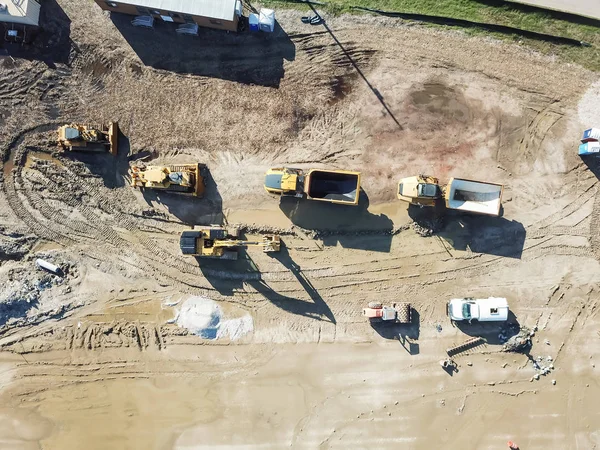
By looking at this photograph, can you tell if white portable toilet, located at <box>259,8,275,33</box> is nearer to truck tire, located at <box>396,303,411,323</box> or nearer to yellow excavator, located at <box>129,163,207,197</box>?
yellow excavator, located at <box>129,163,207,197</box>

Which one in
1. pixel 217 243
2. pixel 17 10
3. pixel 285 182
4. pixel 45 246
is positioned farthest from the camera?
pixel 45 246

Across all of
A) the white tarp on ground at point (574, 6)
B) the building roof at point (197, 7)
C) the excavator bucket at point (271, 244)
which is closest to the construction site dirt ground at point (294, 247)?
the excavator bucket at point (271, 244)

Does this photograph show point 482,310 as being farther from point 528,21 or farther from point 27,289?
point 27,289

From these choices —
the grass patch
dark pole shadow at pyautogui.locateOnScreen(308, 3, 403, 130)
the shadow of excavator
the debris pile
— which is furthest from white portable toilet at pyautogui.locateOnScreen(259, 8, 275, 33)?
the debris pile

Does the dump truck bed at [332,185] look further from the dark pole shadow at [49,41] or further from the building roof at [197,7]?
the dark pole shadow at [49,41]

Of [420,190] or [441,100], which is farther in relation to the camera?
[441,100]

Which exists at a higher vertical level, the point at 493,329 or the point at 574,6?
the point at 574,6

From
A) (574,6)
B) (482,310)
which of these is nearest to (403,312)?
(482,310)
